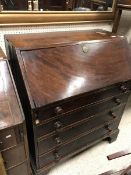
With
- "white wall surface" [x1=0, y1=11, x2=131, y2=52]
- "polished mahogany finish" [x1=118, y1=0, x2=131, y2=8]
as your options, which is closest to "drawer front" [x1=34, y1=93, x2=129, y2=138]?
"white wall surface" [x1=0, y1=11, x2=131, y2=52]

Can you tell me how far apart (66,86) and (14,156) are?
0.52 metres

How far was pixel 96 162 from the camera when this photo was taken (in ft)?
5.27

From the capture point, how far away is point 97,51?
4.22ft

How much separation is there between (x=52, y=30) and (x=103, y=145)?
1.26 metres

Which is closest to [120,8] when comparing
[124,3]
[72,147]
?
[124,3]

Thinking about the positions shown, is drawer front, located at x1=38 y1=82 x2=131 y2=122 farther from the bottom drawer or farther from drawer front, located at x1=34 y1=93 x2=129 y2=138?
the bottom drawer

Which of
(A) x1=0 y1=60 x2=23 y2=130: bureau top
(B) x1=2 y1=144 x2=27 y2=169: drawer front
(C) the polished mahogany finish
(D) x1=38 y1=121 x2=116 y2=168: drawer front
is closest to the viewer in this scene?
(A) x1=0 y1=60 x2=23 y2=130: bureau top

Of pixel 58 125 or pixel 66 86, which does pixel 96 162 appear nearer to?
pixel 58 125

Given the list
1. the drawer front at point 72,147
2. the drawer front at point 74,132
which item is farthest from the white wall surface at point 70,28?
the drawer front at point 72,147

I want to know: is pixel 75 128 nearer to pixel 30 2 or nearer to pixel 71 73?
pixel 71 73

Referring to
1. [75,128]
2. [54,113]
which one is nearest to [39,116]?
[54,113]

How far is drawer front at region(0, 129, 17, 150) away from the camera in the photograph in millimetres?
856

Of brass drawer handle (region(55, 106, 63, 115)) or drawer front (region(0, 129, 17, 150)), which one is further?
brass drawer handle (region(55, 106, 63, 115))

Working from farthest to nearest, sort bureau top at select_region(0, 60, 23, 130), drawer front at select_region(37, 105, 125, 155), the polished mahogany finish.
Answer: the polished mahogany finish
drawer front at select_region(37, 105, 125, 155)
bureau top at select_region(0, 60, 23, 130)
